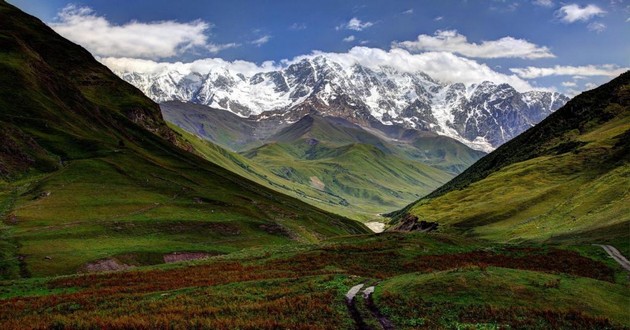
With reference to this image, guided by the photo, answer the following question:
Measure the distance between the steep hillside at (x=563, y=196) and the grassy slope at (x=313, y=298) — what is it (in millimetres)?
32499

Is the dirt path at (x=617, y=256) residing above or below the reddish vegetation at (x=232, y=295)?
above

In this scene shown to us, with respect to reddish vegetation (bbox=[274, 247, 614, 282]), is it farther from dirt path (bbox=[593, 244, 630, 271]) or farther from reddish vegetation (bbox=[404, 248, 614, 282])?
dirt path (bbox=[593, 244, 630, 271])

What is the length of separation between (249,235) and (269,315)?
90875mm

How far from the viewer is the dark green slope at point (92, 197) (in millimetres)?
84438

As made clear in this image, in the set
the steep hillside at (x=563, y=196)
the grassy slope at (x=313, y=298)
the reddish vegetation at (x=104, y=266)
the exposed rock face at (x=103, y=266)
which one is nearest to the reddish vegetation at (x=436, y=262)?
the grassy slope at (x=313, y=298)

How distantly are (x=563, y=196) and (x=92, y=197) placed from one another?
11744 centimetres

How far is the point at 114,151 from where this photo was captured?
154625 mm

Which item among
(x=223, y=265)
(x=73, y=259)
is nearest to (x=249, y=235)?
(x=73, y=259)

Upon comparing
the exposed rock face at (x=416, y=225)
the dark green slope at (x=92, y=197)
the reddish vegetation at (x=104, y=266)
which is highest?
the dark green slope at (x=92, y=197)

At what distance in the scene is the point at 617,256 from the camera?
60469mm

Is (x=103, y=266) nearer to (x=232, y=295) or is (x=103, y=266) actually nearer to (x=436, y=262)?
(x=232, y=295)

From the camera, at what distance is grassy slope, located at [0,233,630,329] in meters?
30.8

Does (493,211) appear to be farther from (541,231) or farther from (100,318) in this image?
(100,318)

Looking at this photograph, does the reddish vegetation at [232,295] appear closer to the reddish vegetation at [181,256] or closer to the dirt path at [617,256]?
the dirt path at [617,256]
